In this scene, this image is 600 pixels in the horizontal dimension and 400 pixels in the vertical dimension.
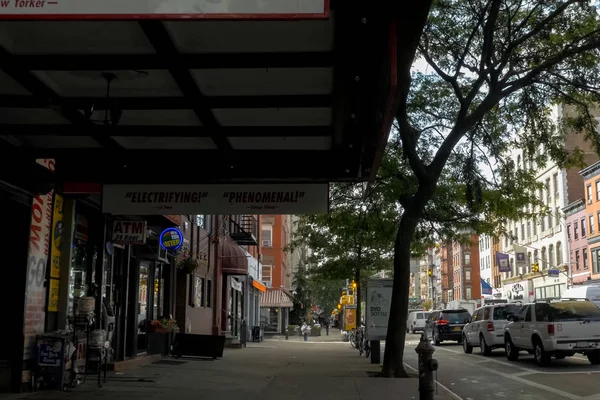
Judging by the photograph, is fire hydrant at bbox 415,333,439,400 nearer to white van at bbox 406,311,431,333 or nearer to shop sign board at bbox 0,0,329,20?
shop sign board at bbox 0,0,329,20

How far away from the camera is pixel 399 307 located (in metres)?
14.2

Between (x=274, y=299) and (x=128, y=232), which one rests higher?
(x=128, y=232)

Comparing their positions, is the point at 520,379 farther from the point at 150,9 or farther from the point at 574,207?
the point at 574,207

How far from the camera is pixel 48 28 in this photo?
550cm

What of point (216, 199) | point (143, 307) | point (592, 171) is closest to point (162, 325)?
point (143, 307)

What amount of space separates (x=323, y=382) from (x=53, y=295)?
222 inches

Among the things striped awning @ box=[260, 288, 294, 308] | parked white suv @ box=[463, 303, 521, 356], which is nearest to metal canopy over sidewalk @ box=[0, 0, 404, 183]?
parked white suv @ box=[463, 303, 521, 356]

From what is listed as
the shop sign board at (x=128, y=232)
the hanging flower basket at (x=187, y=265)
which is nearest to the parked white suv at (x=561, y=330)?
the hanging flower basket at (x=187, y=265)

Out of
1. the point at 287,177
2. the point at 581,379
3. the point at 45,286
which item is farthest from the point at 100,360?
the point at 581,379

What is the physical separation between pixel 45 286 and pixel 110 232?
342 cm

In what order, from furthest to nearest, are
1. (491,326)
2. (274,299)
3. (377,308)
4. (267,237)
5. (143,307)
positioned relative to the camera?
(267,237)
(274,299)
(491,326)
(377,308)
(143,307)

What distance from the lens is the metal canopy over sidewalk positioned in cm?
547

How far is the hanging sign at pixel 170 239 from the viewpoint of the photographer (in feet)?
54.2

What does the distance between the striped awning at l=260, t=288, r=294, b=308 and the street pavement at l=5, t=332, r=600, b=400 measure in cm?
3131
